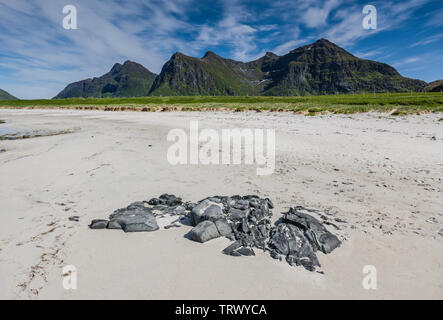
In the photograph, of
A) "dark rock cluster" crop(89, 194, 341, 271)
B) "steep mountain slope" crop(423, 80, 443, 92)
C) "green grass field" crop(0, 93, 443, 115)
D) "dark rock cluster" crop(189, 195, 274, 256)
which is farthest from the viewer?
"steep mountain slope" crop(423, 80, 443, 92)

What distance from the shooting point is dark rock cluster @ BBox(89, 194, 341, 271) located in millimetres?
4301

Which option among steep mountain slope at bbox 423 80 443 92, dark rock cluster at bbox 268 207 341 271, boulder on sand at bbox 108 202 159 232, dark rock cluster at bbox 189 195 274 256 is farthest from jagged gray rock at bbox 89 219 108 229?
steep mountain slope at bbox 423 80 443 92

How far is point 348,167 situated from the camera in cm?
909

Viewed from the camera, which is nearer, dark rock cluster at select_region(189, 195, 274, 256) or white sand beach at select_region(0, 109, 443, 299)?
white sand beach at select_region(0, 109, 443, 299)

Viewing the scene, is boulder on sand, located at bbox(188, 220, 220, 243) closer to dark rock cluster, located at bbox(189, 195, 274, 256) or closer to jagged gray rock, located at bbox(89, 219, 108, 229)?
dark rock cluster, located at bbox(189, 195, 274, 256)

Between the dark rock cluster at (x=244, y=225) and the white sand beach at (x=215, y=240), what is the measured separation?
181mm

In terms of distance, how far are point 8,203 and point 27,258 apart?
11.1 feet

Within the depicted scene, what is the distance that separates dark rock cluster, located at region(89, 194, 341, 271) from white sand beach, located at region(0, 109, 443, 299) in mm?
181

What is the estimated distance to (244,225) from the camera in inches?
194

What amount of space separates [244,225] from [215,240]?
0.69 meters

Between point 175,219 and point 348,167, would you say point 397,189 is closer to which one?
point 348,167

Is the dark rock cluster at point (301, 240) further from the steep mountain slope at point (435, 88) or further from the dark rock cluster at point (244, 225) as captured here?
the steep mountain slope at point (435, 88)

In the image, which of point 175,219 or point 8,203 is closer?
point 175,219
